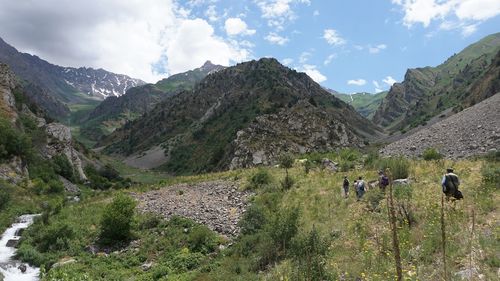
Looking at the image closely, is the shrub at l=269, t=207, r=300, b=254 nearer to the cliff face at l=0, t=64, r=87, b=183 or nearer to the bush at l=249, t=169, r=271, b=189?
the bush at l=249, t=169, r=271, b=189

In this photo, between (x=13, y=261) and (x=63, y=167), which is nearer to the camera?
(x=13, y=261)

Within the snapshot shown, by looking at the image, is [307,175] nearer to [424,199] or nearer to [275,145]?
[424,199]

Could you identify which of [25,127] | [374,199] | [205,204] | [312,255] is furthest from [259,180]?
[25,127]

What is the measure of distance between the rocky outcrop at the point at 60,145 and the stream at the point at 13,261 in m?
33.6

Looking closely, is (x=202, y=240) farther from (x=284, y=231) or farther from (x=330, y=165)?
(x=330, y=165)

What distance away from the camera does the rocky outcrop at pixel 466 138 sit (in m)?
46.2

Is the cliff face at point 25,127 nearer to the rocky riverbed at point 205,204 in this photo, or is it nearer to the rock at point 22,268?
the rocky riverbed at point 205,204

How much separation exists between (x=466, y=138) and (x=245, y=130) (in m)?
58.8

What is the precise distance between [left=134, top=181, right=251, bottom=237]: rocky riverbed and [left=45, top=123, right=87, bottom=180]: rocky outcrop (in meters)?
32.7

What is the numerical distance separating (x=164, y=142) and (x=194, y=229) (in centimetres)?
15662

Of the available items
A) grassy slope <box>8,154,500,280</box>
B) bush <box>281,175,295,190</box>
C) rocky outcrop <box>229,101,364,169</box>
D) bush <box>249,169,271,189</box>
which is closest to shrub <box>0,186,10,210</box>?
grassy slope <box>8,154,500,280</box>

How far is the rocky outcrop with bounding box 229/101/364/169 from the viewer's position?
305 ft

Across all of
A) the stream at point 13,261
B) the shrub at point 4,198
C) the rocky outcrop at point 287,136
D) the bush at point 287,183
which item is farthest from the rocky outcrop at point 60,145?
the bush at point 287,183

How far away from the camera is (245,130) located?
10406cm
